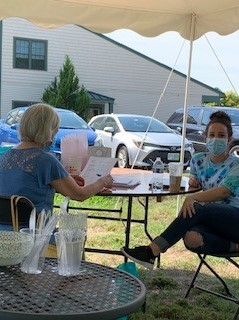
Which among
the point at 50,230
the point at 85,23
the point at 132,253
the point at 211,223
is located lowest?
the point at 132,253

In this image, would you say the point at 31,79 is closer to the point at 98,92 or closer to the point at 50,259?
the point at 98,92

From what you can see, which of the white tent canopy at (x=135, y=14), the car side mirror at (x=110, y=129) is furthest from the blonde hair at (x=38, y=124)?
the car side mirror at (x=110, y=129)

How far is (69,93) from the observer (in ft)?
66.3

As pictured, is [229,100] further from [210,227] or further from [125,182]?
[210,227]

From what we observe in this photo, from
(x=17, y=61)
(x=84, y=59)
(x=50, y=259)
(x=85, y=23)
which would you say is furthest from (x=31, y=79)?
(x=50, y=259)

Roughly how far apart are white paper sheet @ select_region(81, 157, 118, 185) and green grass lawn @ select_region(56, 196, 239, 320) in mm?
904

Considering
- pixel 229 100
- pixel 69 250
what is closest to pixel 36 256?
pixel 69 250

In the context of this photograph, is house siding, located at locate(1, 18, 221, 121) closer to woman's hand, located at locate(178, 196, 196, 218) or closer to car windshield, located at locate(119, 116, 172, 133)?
car windshield, located at locate(119, 116, 172, 133)

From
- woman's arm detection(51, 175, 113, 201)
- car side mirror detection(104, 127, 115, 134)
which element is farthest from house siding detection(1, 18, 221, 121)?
woman's arm detection(51, 175, 113, 201)

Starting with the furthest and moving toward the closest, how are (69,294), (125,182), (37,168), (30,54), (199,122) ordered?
(30,54), (199,122), (125,182), (37,168), (69,294)

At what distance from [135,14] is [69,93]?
50.7 ft

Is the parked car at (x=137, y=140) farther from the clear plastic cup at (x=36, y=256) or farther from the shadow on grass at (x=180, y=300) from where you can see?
the clear plastic cup at (x=36, y=256)

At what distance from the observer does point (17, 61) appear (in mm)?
20859

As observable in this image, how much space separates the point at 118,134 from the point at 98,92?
1070 centimetres
